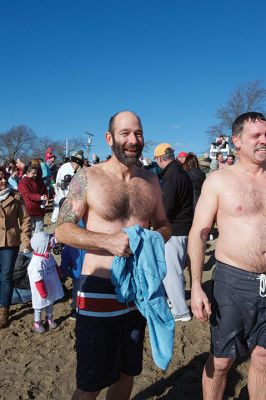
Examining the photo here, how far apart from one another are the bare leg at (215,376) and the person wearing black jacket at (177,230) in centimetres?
196


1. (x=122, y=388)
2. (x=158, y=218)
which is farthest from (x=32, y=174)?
(x=122, y=388)

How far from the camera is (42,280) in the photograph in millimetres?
4164

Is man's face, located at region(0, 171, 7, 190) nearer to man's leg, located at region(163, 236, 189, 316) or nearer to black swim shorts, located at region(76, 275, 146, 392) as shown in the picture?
man's leg, located at region(163, 236, 189, 316)

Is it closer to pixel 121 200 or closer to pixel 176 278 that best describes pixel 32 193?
pixel 176 278

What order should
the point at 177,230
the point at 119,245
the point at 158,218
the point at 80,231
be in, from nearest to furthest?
the point at 119,245 < the point at 80,231 < the point at 158,218 < the point at 177,230

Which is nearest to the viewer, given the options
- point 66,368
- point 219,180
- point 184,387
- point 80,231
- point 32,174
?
point 80,231

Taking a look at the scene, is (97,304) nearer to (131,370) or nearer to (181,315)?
(131,370)

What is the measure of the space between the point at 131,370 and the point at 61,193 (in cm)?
731

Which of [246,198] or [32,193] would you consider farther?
[32,193]

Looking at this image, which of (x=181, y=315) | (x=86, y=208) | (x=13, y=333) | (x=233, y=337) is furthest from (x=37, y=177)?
(x=233, y=337)

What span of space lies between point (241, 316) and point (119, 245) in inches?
41.1

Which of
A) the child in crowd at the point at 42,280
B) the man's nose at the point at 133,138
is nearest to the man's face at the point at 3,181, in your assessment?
the child in crowd at the point at 42,280

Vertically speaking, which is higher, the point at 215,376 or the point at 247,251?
the point at 247,251

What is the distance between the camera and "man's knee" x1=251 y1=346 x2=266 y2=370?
2.35 metres
